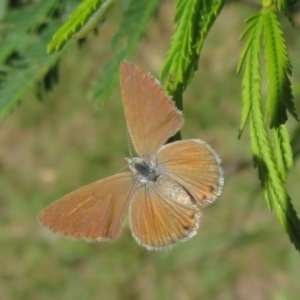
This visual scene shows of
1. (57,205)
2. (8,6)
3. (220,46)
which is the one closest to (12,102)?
(57,205)

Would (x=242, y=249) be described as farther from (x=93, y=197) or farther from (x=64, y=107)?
(x=93, y=197)

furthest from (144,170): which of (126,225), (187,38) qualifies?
(126,225)

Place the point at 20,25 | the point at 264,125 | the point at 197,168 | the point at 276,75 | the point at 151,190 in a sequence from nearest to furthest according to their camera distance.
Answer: the point at 276,75, the point at 264,125, the point at 197,168, the point at 151,190, the point at 20,25

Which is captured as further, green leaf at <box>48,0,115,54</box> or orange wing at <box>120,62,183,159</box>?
orange wing at <box>120,62,183,159</box>

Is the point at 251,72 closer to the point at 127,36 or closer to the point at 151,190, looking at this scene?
the point at 151,190

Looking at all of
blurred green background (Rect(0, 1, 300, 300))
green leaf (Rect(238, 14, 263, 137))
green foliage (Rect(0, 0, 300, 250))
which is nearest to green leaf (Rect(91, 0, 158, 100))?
green foliage (Rect(0, 0, 300, 250))

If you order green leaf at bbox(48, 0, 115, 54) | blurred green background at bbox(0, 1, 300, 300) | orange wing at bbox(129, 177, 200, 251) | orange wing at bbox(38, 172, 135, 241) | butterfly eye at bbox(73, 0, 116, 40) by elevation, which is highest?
green leaf at bbox(48, 0, 115, 54)

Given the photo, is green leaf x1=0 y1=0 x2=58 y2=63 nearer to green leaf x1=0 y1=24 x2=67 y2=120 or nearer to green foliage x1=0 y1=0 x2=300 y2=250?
green leaf x1=0 y1=24 x2=67 y2=120
